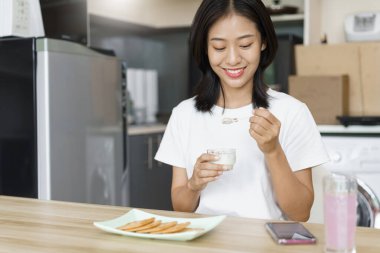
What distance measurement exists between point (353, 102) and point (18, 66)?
5.82 feet

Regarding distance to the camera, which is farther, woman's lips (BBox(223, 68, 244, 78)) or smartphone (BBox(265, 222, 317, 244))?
woman's lips (BBox(223, 68, 244, 78))

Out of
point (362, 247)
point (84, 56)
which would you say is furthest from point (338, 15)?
point (362, 247)

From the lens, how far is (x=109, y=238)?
1.07m

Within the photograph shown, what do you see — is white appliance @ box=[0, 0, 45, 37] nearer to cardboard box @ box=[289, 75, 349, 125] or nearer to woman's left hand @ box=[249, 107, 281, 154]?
cardboard box @ box=[289, 75, 349, 125]

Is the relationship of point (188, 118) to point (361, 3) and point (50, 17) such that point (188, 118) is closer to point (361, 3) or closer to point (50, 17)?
point (50, 17)

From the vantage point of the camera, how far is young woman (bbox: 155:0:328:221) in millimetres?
1493

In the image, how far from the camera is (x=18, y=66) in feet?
7.92

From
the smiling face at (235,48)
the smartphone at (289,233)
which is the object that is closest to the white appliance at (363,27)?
the smiling face at (235,48)

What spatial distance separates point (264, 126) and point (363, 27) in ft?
6.86

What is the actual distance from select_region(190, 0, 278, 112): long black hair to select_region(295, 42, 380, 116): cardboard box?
1592 mm

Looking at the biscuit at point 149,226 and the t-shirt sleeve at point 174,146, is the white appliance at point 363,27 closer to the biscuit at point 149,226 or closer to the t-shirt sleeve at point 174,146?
the t-shirt sleeve at point 174,146

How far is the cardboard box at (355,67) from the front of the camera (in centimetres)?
308

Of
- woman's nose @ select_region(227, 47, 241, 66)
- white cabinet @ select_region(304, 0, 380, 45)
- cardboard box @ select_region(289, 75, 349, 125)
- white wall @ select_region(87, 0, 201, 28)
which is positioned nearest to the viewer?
woman's nose @ select_region(227, 47, 241, 66)

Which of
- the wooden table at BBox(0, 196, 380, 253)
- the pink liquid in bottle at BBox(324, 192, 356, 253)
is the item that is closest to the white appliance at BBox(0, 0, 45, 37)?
the wooden table at BBox(0, 196, 380, 253)
